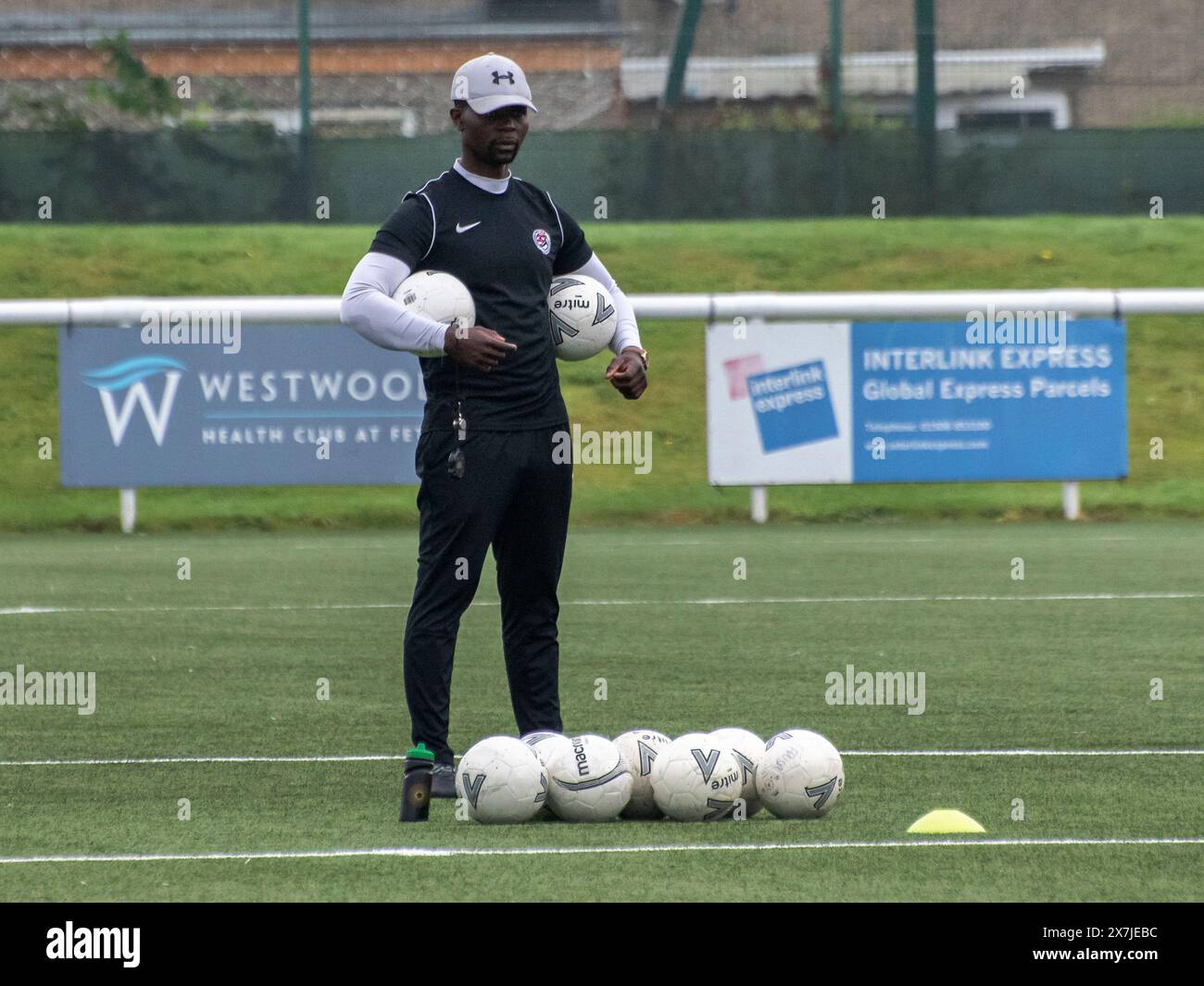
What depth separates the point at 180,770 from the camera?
7.93 meters

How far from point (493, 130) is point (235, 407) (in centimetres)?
1481

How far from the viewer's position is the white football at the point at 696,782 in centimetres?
671

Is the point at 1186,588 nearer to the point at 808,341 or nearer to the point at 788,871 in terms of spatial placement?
the point at 808,341

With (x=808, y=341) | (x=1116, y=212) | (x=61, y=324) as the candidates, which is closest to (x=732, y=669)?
(x=808, y=341)

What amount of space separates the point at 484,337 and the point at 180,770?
2213mm

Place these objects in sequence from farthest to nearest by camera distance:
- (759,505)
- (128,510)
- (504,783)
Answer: (759,505) → (128,510) → (504,783)

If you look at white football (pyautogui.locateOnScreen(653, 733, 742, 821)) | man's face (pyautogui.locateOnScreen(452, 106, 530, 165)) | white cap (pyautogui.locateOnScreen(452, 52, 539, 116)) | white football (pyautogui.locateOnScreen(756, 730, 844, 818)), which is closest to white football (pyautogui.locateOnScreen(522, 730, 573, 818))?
white football (pyautogui.locateOnScreen(653, 733, 742, 821))

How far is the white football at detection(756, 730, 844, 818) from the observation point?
6.69 m

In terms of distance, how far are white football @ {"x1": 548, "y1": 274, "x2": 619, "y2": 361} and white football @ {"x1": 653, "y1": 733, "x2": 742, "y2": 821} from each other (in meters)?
1.46

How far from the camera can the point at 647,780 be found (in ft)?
22.2
